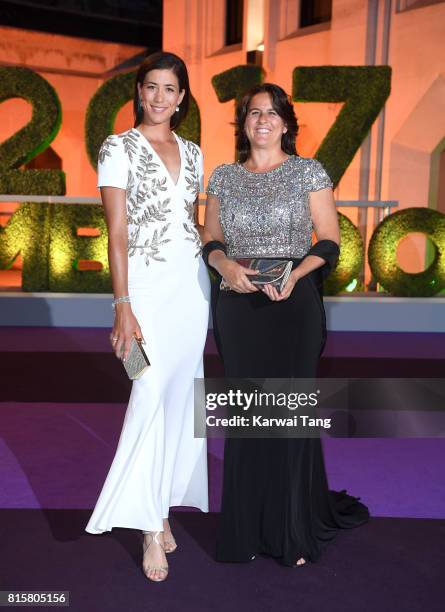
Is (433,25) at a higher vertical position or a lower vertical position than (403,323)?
higher

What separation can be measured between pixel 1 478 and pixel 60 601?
1.46 meters

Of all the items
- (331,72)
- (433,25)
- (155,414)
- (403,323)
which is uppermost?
(433,25)

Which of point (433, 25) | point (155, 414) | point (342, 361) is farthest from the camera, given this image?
point (433, 25)

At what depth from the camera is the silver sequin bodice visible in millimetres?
2867

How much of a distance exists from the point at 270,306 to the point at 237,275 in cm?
23

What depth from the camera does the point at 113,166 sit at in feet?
8.98

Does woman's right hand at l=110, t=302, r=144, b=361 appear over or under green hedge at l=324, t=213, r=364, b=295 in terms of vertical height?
over

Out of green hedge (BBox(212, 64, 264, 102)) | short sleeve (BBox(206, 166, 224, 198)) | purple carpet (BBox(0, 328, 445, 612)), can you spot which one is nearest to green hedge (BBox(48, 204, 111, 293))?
green hedge (BBox(212, 64, 264, 102))

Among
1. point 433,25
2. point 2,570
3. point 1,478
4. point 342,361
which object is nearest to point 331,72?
point 433,25

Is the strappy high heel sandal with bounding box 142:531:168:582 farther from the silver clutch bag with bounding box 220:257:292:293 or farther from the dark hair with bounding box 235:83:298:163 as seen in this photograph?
the dark hair with bounding box 235:83:298:163

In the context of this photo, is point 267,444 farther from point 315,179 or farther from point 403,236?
point 403,236

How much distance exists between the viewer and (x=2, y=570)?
287cm

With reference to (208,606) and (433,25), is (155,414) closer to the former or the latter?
(208,606)

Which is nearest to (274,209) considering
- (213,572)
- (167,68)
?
(167,68)
